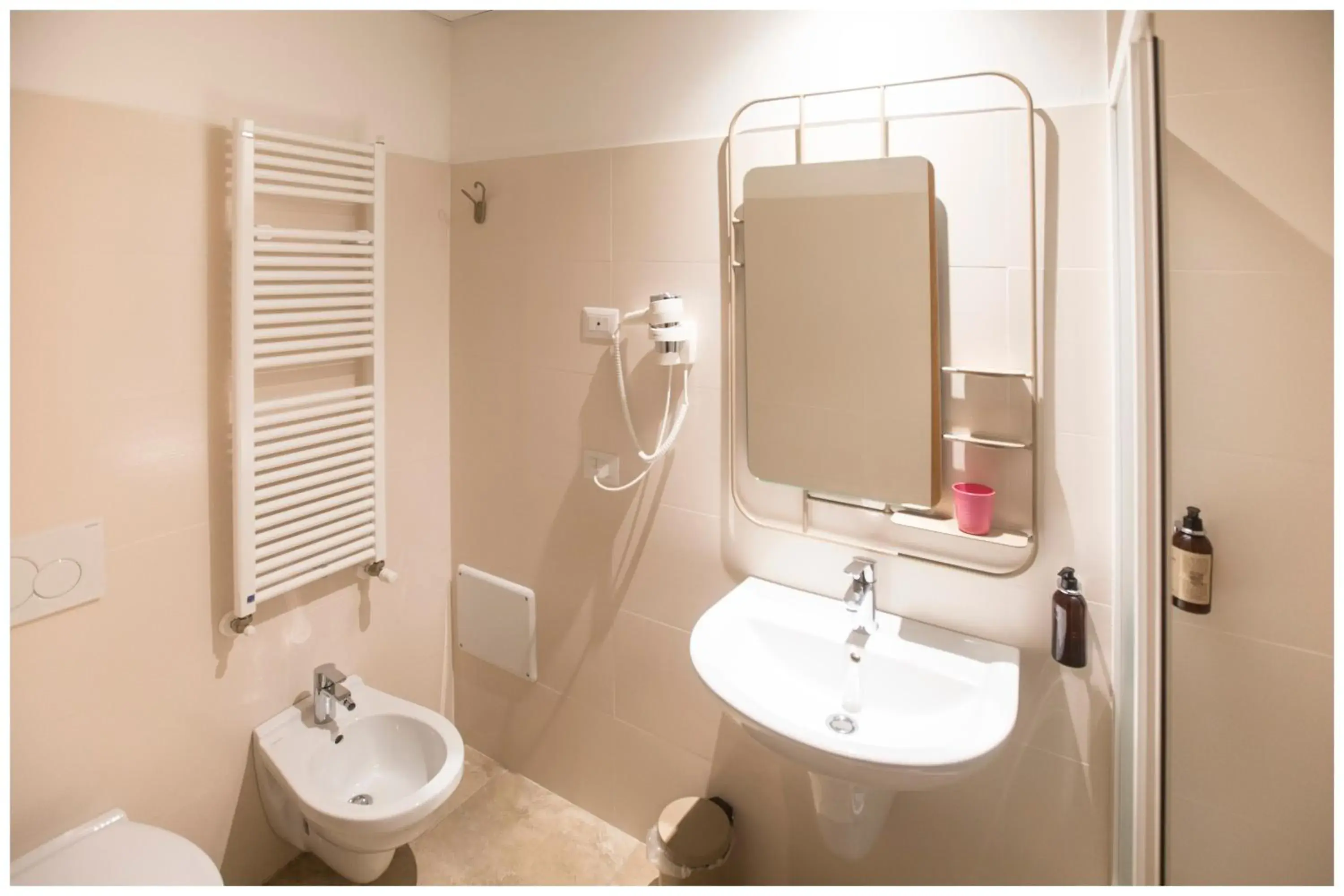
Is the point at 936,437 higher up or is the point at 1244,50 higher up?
the point at 1244,50

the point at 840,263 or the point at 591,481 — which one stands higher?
the point at 840,263

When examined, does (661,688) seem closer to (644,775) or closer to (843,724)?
(644,775)

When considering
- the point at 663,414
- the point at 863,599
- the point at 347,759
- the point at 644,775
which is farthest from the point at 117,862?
the point at 863,599

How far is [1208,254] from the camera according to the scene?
0.72m

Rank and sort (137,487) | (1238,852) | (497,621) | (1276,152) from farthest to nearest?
(497,621) < (137,487) < (1238,852) < (1276,152)

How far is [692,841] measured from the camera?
1739 millimetres

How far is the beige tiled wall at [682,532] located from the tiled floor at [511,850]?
70 millimetres

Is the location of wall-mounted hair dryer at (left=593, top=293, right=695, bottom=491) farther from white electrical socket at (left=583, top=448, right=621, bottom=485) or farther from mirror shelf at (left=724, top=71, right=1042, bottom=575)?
mirror shelf at (left=724, top=71, right=1042, bottom=575)

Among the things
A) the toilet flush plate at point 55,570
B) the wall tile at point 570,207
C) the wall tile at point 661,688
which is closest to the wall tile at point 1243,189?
the wall tile at point 570,207

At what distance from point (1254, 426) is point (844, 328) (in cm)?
90

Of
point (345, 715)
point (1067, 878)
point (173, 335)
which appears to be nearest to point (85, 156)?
point (173, 335)

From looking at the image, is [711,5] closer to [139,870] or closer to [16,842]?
[139,870]

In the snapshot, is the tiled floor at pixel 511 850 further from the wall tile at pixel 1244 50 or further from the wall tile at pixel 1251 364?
the wall tile at pixel 1244 50

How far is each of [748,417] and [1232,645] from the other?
1038 mm
